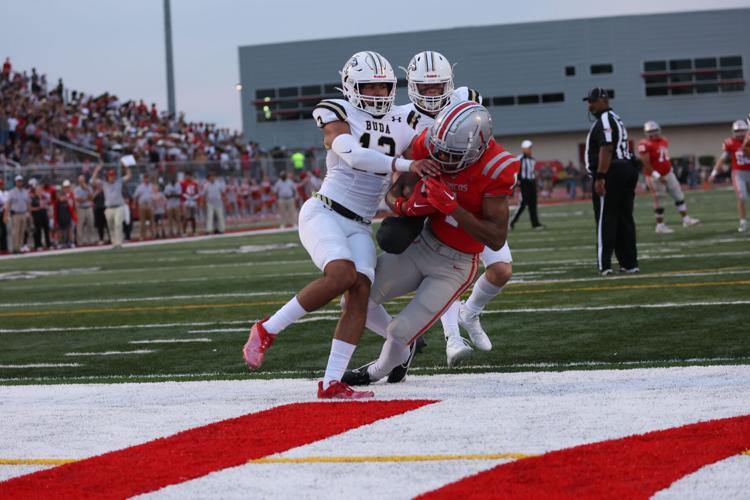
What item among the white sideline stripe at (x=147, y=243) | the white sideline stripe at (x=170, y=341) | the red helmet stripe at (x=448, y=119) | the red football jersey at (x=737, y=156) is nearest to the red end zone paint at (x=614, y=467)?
the red helmet stripe at (x=448, y=119)

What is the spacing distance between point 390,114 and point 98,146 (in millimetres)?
27562

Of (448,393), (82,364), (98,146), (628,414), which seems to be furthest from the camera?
(98,146)

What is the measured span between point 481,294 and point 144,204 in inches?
829

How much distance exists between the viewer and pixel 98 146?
32.7 meters

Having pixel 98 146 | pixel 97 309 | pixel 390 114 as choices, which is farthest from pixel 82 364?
pixel 98 146

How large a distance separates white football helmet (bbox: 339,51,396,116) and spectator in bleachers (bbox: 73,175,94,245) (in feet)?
68.3

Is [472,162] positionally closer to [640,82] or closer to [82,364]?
[82,364]

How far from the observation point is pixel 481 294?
7.48m

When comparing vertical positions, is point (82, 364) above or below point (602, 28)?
below

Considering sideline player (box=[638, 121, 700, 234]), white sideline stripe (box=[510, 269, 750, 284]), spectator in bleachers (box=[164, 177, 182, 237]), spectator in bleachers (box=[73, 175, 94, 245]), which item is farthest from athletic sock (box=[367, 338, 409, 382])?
spectator in bleachers (box=[164, 177, 182, 237])

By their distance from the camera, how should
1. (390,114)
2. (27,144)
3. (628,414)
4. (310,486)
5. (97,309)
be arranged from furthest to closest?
(27,144) < (97,309) < (390,114) < (628,414) < (310,486)

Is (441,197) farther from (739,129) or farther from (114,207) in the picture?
(114,207)

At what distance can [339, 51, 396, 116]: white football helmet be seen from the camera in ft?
19.6

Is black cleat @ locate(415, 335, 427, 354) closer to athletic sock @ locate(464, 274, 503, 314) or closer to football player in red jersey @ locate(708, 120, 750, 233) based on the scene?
athletic sock @ locate(464, 274, 503, 314)
